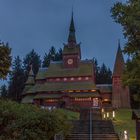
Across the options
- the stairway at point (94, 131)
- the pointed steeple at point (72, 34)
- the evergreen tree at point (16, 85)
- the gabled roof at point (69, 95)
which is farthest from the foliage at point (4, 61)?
the evergreen tree at point (16, 85)

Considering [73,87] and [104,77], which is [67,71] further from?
[104,77]

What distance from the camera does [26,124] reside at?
18922mm

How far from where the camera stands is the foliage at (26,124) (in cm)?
1867

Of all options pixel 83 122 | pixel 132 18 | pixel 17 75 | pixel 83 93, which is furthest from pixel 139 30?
pixel 17 75

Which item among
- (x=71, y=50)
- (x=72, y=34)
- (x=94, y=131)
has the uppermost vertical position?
(x=72, y=34)

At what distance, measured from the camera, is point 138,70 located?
16.2 m

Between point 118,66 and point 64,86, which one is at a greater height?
point 118,66

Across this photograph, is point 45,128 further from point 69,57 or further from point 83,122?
point 69,57

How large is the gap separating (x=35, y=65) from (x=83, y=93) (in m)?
47.3

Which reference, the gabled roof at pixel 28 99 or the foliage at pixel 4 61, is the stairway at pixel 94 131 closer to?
the foliage at pixel 4 61

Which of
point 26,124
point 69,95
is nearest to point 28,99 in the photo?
point 69,95

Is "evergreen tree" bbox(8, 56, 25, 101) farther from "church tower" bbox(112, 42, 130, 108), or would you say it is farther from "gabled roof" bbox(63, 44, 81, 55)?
"church tower" bbox(112, 42, 130, 108)

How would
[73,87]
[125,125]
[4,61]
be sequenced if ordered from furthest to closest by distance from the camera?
[73,87] → [125,125] → [4,61]

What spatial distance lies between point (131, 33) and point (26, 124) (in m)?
8.11
